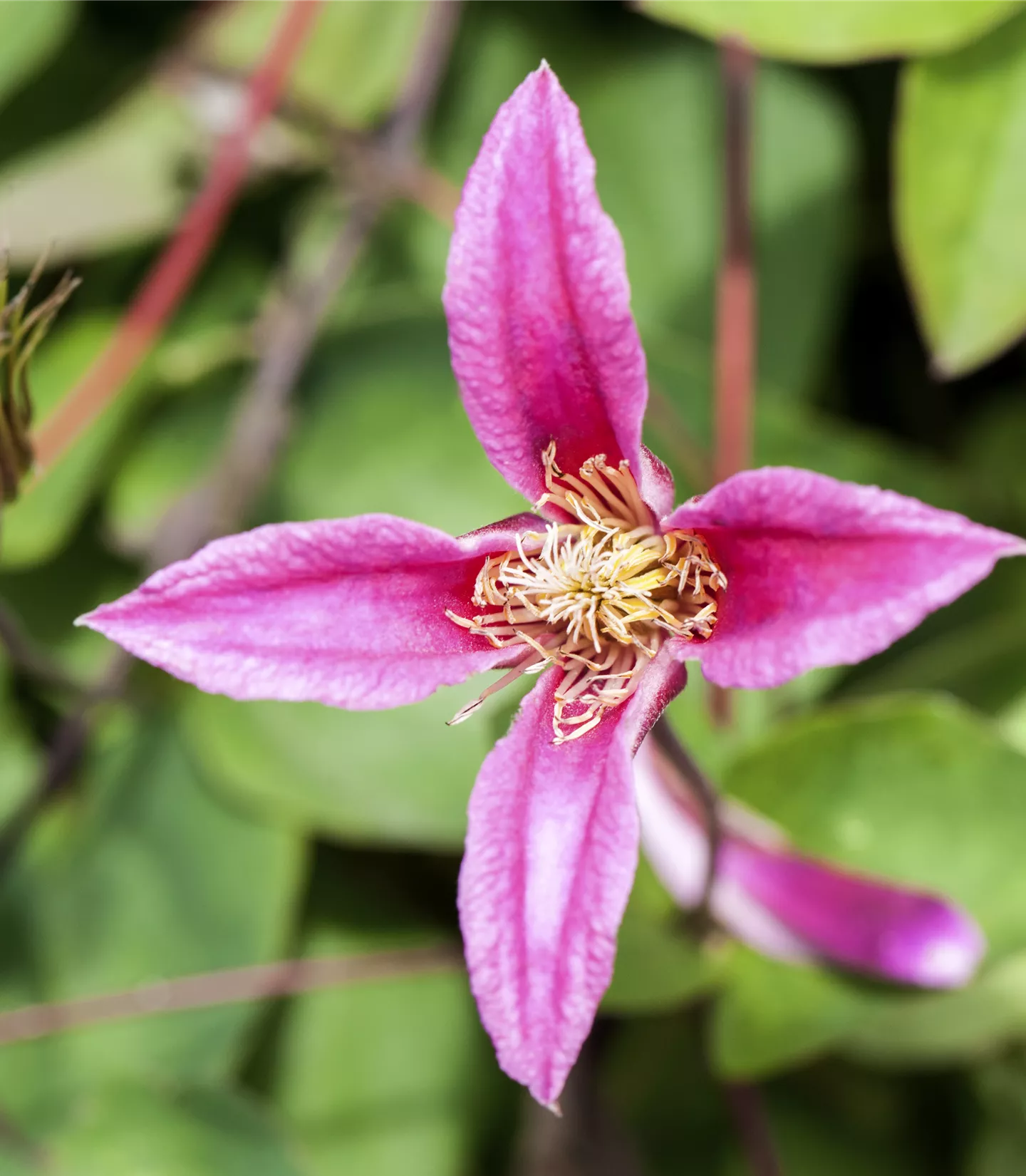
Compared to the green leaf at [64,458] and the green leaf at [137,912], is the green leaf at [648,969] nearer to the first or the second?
the green leaf at [137,912]

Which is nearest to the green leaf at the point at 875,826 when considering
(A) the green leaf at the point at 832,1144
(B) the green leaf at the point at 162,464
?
(A) the green leaf at the point at 832,1144

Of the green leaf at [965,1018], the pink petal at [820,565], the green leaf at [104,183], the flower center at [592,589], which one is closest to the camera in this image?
the pink petal at [820,565]

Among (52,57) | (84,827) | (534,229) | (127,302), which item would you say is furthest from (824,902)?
(52,57)

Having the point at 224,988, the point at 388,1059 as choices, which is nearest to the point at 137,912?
the point at 224,988

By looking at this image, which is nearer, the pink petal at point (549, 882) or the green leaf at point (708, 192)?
the pink petal at point (549, 882)

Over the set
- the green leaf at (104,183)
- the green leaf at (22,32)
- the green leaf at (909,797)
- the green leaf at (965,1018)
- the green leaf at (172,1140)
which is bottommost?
the green leaf at (172,1140)
